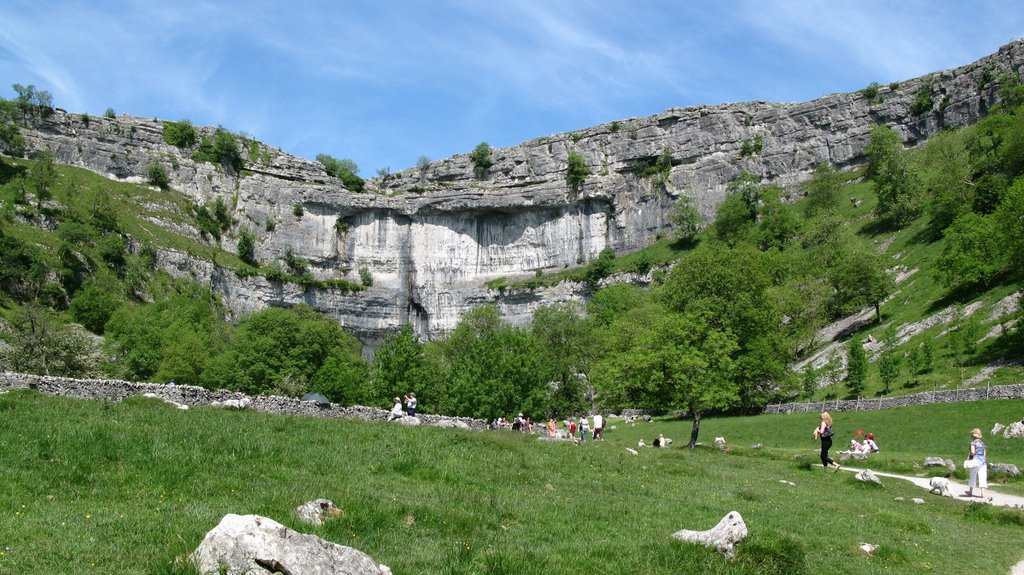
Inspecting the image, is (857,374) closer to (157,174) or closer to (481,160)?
(481,160)

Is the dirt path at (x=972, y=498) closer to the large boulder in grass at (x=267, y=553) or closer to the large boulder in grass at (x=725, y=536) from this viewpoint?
the large boulder in grass at (x=725, y=536)

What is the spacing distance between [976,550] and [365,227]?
131 metres

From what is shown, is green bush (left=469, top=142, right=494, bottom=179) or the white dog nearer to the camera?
the white dog

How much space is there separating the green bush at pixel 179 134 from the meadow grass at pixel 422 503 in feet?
422

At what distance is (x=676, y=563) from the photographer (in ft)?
29.3

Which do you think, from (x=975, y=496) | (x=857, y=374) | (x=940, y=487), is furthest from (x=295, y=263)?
(x=975, y=496)

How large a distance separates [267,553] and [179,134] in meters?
146

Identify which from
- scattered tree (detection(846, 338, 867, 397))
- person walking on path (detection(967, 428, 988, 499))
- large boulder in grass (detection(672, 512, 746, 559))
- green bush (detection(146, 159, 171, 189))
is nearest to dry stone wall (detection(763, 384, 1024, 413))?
scattered tree (detection(846, 338, 867, 397))

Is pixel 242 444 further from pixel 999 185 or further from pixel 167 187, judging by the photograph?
pixel 167 187

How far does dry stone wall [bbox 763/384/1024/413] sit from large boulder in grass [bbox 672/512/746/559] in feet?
116

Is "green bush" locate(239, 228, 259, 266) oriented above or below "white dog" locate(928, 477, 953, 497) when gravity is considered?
above

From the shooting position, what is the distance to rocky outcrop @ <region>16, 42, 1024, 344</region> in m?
124

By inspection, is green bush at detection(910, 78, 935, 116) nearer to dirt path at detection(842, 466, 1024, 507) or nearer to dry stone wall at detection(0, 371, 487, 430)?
dirt path at detection(842, 466, 1024, 507)

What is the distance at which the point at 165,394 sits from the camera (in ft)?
84.9
